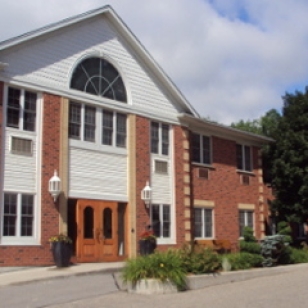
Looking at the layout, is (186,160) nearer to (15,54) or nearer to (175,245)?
(175,245)

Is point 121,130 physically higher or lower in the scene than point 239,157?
higher

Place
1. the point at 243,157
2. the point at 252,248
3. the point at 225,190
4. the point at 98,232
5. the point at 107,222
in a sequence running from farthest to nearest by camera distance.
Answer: the point at 243,157 → the point at 225,190 → the point at 107,222 → the point at 98,232 → the point at 252,248

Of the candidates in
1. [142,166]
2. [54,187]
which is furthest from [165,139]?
[54,187]

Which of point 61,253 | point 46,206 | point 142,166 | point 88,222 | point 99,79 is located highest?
point 99,79

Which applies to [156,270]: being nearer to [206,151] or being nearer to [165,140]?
[165,140]

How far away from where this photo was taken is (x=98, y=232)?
1950 centimetres

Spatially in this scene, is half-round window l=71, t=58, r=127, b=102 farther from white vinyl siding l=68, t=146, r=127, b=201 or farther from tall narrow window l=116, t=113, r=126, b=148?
white vinyl siding l=68, t=146, r=127, b=201

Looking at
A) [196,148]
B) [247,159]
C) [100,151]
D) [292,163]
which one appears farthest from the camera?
[247,159]

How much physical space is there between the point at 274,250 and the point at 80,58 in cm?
920

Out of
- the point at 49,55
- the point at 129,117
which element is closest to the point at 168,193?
the point at 129,117

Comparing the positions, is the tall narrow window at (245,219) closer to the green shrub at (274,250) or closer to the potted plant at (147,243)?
the green shrub at (274,250)

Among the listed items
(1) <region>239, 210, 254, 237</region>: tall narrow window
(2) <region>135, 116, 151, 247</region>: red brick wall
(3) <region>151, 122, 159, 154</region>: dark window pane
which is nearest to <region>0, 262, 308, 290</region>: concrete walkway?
(2) <region>135, 116, 151, 247</region>: red brick wall

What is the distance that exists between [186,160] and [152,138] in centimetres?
192

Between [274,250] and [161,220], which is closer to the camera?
[274,250]
